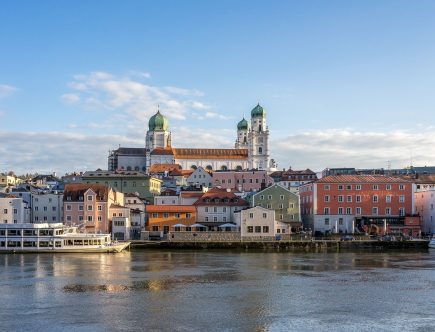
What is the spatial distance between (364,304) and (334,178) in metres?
51.0

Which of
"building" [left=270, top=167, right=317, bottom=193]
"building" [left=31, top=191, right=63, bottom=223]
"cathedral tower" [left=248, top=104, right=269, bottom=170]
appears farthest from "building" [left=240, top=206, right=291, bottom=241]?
"cathedral tower" [left=248, top=104, right=269, bottom=170]

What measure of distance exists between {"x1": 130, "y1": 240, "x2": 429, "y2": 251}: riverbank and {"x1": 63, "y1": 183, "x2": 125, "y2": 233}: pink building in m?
7.89

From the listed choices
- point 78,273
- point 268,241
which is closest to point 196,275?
point 78,273

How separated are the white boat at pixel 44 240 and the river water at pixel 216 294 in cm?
795

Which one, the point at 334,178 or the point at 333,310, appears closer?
the point at 333,310

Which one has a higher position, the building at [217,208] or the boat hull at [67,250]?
the building at [217,208]

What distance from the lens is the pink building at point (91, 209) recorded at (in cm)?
8062

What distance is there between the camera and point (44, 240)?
68.4 meters

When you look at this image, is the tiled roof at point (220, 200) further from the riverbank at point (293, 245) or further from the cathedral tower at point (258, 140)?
the cathedral tower at point (258, 140)

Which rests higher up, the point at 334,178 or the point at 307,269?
the point at 334,178

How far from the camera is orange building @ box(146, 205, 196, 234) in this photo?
268ft

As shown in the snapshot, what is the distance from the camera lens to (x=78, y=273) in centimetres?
4831

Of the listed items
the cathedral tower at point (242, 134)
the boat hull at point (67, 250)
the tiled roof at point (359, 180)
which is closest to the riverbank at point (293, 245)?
the boat hull at point (67, 250)

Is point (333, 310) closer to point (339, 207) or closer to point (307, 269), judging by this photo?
point (307, 269)
